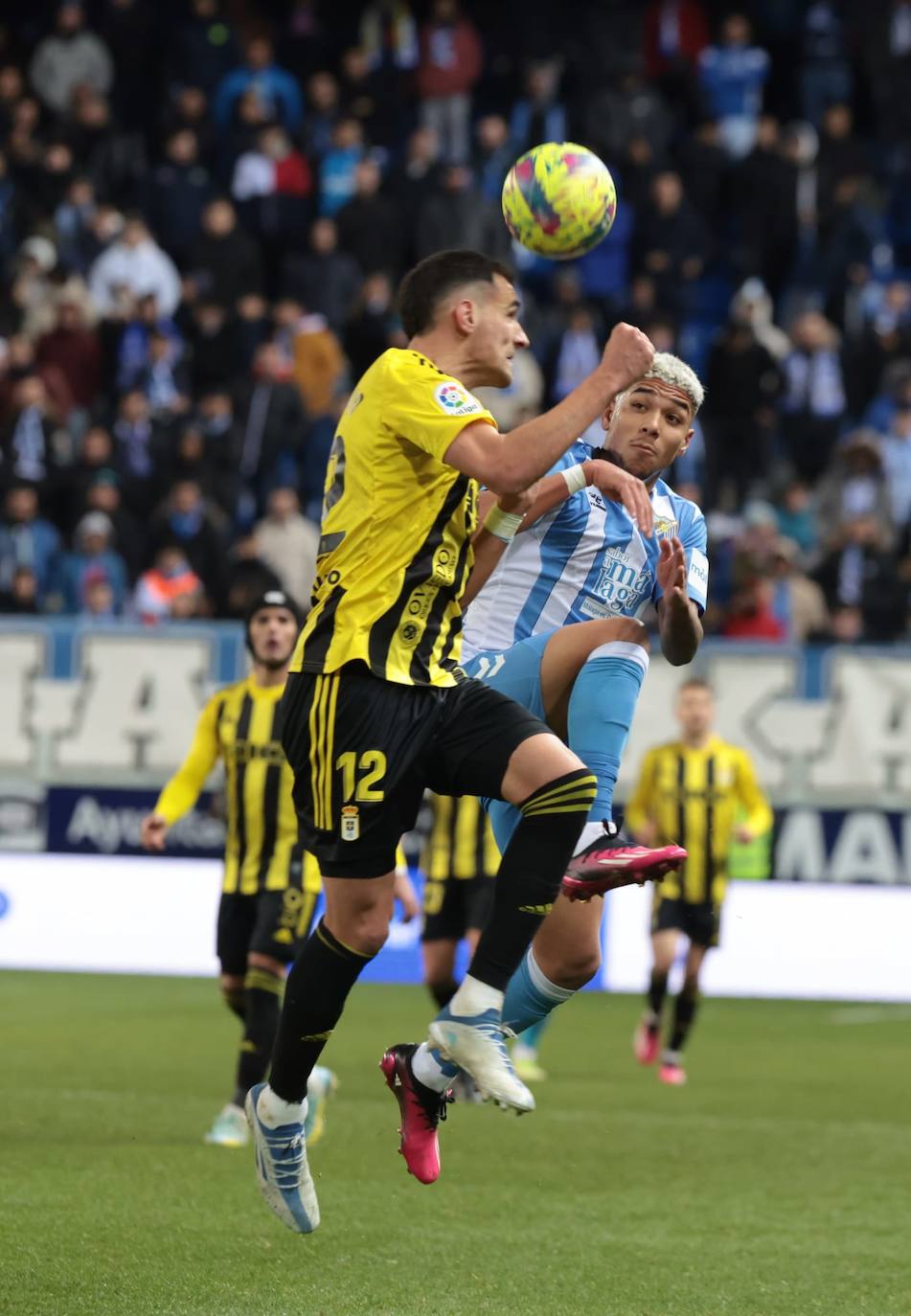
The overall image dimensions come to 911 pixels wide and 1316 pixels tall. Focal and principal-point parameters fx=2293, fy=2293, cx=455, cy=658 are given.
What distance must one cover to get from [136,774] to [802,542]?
5503 mm

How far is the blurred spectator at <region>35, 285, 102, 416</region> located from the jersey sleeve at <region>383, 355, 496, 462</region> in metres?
13.1

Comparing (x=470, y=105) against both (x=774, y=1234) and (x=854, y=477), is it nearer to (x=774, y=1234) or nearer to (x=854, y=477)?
(x=854, y=477)

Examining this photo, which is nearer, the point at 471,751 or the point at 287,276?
the point at 471,751

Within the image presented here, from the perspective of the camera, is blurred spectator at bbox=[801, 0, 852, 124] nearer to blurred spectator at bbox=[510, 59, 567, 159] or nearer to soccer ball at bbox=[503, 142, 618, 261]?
blurred spectator at bbox=[510, 59, 567, 159]

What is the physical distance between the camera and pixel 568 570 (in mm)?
7199

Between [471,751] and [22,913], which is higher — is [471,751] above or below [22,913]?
above

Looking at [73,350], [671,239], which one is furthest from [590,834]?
[671,239]

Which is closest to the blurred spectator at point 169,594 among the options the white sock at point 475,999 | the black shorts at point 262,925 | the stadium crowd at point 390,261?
the stadium crowd at point 390,261

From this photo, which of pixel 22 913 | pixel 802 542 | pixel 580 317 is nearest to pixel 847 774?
pixel 802 542

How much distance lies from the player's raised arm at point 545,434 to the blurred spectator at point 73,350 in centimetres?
1337

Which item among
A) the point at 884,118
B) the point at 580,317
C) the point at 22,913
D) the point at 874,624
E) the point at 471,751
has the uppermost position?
the point at 884,118

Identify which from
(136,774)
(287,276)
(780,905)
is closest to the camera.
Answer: (780,905)

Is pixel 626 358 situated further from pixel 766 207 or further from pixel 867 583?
pixel 766 207

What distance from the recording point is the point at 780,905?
15.3 m
